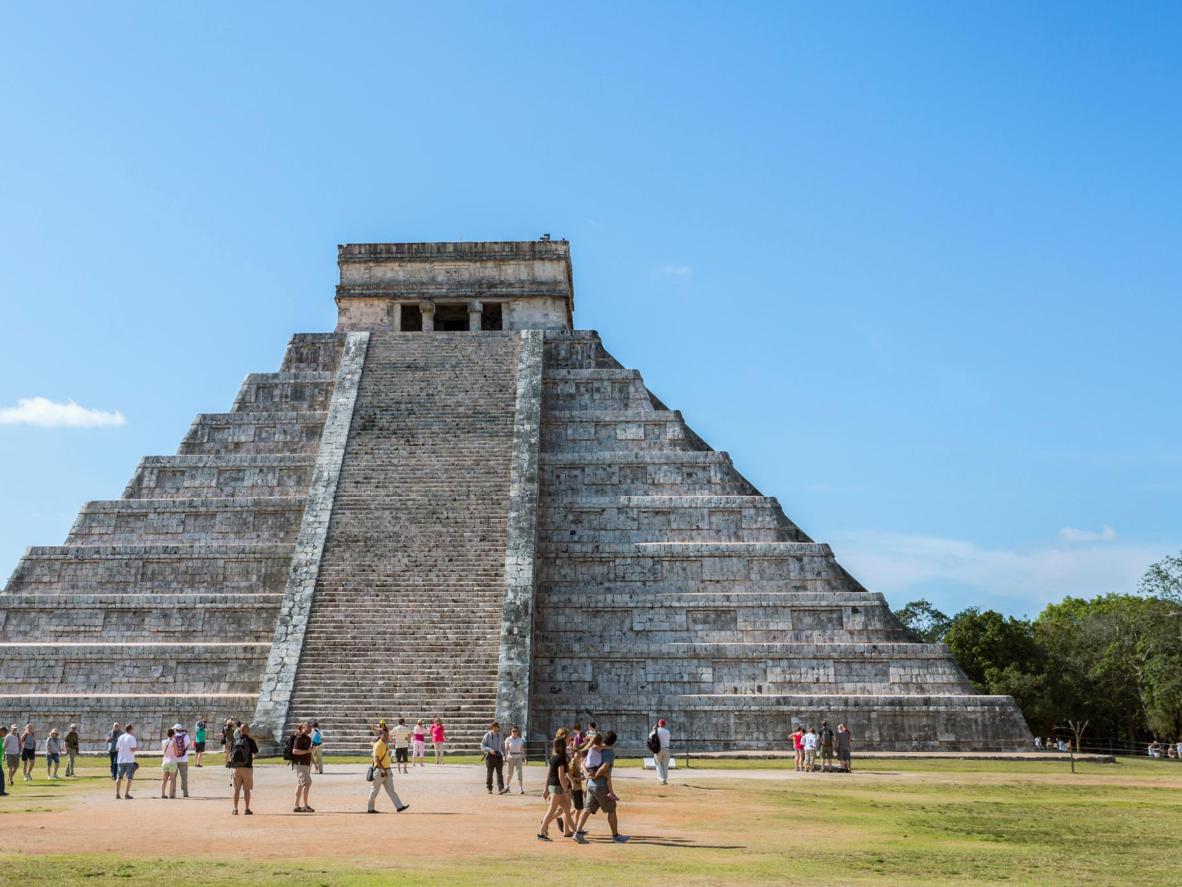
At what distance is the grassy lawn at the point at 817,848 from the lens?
9.65 meters

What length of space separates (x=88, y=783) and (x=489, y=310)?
68.2 ft

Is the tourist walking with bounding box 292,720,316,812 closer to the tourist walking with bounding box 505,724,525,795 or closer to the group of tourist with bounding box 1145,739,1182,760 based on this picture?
the tourist walking with bounding box 505,724,525,795

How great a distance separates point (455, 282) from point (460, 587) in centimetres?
1241

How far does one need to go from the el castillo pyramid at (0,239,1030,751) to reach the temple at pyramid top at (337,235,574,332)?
2446mm

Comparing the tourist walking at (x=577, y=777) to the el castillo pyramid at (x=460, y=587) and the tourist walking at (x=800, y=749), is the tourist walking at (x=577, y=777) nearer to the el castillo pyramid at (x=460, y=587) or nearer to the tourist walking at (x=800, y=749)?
the tourist walking at (x=800, y=749)

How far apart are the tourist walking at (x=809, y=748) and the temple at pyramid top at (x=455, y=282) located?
16.9m

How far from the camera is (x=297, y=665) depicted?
23812mm

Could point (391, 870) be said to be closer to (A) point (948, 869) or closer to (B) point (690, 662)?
(A) point (948, 869)

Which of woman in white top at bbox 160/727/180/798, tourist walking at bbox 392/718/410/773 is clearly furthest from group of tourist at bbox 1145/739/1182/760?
woman in white top at bbox 160/727/180/798

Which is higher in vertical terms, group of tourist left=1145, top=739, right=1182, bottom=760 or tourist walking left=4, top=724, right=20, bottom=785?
tourist walking left=4, top=724, right=20, bottom=785

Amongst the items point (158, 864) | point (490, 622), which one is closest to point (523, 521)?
point (490, 622)

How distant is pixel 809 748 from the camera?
69.6 ft

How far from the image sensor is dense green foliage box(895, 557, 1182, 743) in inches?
1597

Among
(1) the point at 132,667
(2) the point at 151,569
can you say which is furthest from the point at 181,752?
(2) the point at 151,569
